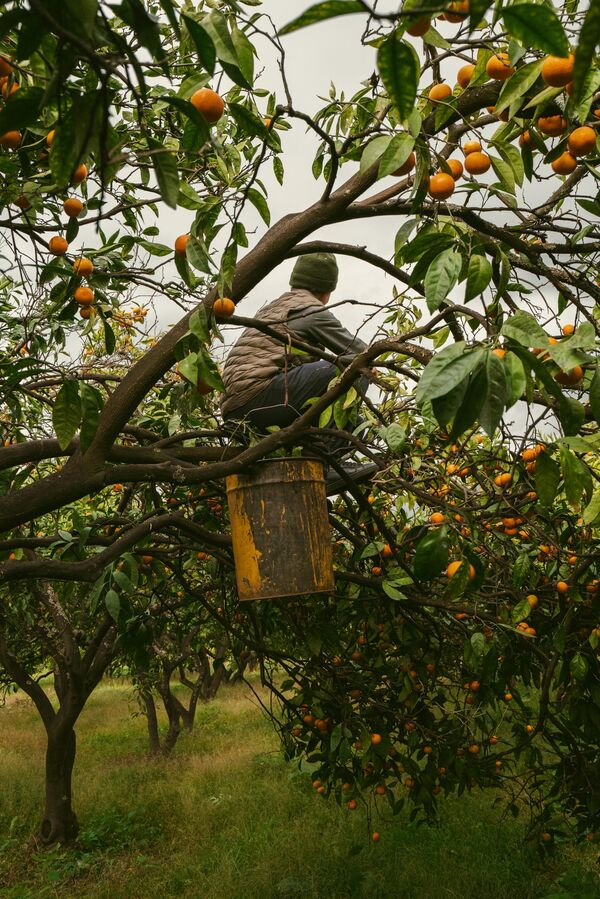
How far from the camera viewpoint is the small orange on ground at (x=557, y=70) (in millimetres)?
1230

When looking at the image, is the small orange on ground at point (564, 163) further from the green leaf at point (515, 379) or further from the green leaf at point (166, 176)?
the green leaf at point (166, 176)

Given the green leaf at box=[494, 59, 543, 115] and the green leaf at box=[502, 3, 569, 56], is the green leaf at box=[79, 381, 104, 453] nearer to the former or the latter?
the green leaf at box=[494, 59, 543, 115]

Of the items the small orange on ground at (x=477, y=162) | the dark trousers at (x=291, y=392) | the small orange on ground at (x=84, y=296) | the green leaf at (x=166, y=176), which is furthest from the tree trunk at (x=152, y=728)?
the green leaf at (x=166, y=176)

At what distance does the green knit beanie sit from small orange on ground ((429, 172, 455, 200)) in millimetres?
2102

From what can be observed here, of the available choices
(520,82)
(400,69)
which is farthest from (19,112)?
(520,82)

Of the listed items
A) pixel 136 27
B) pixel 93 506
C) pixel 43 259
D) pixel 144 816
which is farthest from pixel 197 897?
pixel 136 27

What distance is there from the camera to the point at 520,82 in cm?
139

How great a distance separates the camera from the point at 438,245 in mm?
1387

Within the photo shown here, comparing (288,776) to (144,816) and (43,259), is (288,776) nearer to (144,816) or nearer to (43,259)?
(144,816)

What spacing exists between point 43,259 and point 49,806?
6159mm

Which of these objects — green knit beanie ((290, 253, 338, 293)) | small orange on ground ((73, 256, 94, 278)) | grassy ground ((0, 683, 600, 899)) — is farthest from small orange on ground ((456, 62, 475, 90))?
grassy ground ((0, 683, 600, 899))

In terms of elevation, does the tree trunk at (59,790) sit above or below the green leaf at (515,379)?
below

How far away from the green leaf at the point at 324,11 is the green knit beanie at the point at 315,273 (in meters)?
2.83

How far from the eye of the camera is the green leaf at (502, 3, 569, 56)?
847mm
